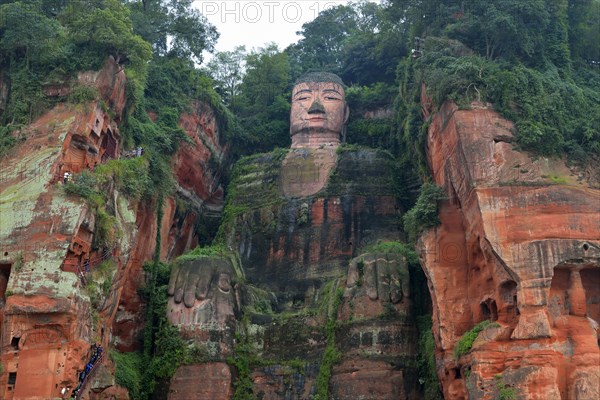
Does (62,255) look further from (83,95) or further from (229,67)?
(229,67)

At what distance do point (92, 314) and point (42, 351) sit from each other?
5.83ft

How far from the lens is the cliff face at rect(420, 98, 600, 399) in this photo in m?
19.1

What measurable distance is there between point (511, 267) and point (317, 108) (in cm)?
1519

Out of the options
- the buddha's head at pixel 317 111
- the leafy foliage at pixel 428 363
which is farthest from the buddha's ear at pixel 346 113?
the leafy foliage at pixel 428 363

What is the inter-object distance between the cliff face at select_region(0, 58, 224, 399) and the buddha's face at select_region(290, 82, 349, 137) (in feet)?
29.6

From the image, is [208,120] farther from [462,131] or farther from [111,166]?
[462,131]

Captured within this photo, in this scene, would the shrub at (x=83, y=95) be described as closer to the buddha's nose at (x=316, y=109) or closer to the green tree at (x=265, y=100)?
the buddha's nose at (x=316, y=109)

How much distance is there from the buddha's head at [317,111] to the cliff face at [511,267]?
415 inches

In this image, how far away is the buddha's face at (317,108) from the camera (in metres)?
33.3

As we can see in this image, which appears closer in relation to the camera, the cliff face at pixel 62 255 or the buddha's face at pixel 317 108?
the cliff face at pixel 62 255

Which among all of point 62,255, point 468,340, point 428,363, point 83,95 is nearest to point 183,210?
point 83,95

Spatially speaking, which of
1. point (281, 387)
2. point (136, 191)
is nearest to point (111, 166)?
point (136, 191)

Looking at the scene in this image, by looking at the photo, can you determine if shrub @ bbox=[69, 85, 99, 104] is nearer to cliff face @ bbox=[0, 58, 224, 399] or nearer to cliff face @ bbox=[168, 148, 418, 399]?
cliff face @ bbox=[0, 58, 224, 399]

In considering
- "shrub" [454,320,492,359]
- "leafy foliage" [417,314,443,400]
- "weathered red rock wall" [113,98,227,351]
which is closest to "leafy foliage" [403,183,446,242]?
"leafy foliage" [417,314,443,400]
